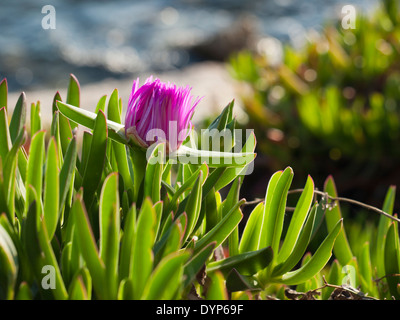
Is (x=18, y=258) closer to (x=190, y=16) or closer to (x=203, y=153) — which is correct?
(x=203, y=153)

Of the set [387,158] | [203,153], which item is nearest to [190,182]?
[203,153]

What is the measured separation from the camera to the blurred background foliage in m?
2.20

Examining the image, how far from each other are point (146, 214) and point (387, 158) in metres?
1.87

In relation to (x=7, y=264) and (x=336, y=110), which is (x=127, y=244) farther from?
(x=336, y=110)

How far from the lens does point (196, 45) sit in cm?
702

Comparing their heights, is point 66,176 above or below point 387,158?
below

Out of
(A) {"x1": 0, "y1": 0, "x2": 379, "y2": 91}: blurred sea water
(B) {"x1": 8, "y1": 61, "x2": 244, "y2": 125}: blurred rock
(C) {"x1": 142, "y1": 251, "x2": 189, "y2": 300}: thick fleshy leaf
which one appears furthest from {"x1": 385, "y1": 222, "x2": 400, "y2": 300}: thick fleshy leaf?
(A) {"x1": 0, "y1": 0, "x2": 379, "y2": 91}: blurred sea water

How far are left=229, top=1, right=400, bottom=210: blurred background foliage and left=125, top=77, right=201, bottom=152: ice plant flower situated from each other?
1538mm

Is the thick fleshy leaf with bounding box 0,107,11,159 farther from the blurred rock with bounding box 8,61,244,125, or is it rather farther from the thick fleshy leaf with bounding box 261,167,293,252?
the blurred rock with bounding box 8,61,244,125

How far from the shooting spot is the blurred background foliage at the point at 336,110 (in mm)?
2197

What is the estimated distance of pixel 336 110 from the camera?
2.17m

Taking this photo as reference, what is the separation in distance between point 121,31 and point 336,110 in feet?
19.8

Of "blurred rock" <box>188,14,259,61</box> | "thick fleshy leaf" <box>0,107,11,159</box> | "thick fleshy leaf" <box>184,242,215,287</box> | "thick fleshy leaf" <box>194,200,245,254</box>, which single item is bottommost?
"thick fleshy leaf" <box>184,242,215,287</box>

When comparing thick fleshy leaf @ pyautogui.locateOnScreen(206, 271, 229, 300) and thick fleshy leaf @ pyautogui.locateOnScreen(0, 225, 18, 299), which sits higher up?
thick fleshy leaf @ pyautogui.locateOnScreen(0, 225, 18, 299)
